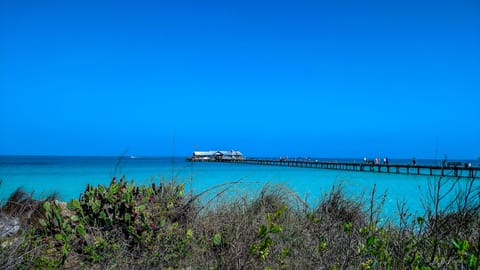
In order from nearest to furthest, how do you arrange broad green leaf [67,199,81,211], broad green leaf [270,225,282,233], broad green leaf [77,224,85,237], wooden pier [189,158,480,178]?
broad green leaf [270,225,282,233] → broad green leaf [77,224,85,237] → broad green leaf [67,199,81,211] → wooden pier [189,158,480,178]

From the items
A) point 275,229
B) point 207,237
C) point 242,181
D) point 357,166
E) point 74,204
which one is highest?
point 357,166

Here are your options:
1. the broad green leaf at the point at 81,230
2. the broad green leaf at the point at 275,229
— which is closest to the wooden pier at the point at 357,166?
the broad green leaf at the point at 275,229

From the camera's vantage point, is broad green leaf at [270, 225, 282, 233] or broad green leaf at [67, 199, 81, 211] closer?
broad green leaf at [270, 225, 282, 233]

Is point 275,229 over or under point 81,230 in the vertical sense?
over

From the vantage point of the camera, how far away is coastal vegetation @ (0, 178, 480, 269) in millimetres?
4043

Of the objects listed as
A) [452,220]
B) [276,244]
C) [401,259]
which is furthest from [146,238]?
[452,220]

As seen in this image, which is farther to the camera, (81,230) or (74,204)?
(74,204)

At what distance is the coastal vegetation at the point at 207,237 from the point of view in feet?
13.3

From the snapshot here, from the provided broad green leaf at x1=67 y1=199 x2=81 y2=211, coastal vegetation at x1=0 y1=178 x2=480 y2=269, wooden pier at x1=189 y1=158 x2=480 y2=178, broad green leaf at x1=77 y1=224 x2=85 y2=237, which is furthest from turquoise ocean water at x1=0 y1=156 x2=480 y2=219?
wooden pier at x1=189 y1=158 x2=480 y2=178

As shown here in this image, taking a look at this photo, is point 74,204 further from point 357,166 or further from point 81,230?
point 357,166

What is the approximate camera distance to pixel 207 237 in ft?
17.2

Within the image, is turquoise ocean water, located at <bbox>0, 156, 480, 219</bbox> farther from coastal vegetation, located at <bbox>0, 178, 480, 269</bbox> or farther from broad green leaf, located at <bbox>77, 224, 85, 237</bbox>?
broad green leaf, located at <bbox>77, 224, 85, 237</bbox>

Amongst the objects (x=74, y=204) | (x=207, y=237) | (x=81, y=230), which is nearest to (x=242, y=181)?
(x=207, y=237)

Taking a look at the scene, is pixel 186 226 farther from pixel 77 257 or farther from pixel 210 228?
pixel 77 257
